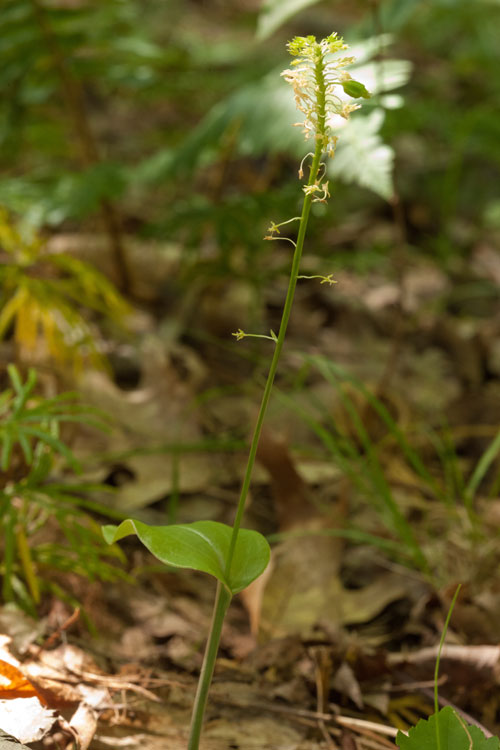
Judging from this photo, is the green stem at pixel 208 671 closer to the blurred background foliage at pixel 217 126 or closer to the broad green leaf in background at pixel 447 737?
the broad green leaf in background at pixel 447 737

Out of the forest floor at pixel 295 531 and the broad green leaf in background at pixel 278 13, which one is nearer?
the forest floor at pixel 295 531

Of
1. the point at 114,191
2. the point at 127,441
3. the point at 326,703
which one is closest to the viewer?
the point at 326,703

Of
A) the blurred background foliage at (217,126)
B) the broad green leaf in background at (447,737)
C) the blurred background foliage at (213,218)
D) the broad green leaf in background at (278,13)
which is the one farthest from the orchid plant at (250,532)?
the broad green leaf in background at (278,13)

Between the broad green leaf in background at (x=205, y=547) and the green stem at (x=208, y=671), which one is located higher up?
the broad green leaf in background at (x=205, y=547)

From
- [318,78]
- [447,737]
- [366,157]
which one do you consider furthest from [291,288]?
[366,157]

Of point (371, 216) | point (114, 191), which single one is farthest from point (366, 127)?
point (371, 216)

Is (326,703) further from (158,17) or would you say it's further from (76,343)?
(158,17)
